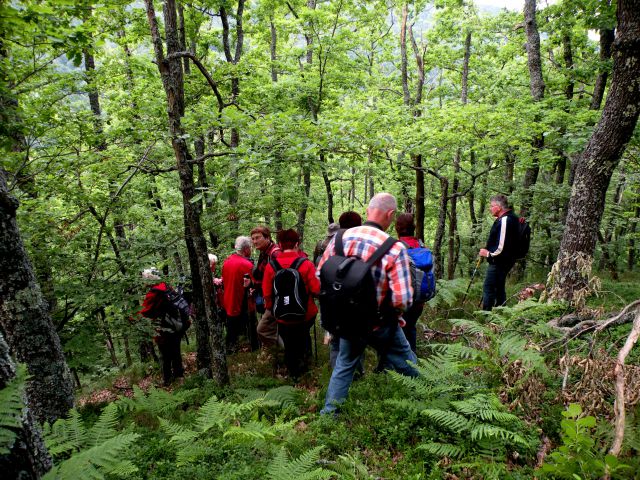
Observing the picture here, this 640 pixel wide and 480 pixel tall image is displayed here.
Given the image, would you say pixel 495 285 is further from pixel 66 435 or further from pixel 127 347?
pixel 127 347

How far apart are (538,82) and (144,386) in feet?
43.2

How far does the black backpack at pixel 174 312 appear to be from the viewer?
712 cm

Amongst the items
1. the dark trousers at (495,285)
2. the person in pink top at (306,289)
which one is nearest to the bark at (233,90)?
the person in pink top at (306,289)

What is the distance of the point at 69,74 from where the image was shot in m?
6.73

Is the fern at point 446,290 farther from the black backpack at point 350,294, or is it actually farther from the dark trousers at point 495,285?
the black backpack at point 350,294

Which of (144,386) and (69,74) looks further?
(144,386)

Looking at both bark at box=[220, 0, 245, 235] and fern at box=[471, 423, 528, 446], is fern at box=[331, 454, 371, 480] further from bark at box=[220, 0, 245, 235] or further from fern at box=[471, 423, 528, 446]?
bark at box=[220, 0, 245, 235]

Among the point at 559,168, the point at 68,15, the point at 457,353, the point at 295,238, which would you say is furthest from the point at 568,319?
the point at 559,168

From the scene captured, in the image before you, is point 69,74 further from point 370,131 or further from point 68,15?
point 370,131

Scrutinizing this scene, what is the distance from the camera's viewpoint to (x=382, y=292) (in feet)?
13.0

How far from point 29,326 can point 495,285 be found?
297 inches

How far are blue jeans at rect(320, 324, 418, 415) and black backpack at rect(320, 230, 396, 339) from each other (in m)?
0.31

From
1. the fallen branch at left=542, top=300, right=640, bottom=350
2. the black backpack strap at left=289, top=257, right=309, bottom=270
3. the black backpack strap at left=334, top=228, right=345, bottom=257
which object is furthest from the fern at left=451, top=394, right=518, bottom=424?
the black backpack strap at left=289, top=257, right=309, bottom=270

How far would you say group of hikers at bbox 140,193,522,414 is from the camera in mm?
3893
